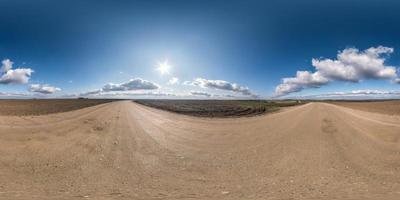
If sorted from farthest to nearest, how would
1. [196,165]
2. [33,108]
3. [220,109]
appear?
[220,109]
[33,108]
[196,165]

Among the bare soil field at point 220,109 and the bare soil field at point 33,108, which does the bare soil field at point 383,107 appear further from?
the bare soil field at point 33,108

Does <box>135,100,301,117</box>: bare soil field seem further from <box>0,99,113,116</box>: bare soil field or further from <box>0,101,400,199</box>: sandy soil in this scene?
<box>0,101,400,199</box>: sandy soil

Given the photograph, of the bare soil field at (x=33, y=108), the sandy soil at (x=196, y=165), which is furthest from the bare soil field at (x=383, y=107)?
the bare soil field at (x=33, y=108)

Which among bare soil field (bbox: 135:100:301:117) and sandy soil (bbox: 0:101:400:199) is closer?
sandy soil (bbox: 0:101:400:199)

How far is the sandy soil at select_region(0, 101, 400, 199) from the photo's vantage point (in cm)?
794

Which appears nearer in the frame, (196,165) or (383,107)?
(196,165)

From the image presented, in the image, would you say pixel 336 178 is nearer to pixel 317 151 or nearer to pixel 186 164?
pixel 317 151

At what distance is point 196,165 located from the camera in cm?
1094

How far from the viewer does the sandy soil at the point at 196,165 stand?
7938 millimetres

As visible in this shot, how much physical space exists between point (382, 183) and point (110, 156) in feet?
29.2

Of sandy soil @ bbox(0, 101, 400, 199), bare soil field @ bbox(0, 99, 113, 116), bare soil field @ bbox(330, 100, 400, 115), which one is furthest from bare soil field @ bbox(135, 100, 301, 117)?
sandy soil @ bbox(0, 101, 400, 199)

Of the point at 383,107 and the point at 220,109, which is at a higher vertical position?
the point at 383,107

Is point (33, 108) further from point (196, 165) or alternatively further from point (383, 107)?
point (383, 107)

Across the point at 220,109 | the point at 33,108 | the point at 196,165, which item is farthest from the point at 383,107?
the point at 33,108
